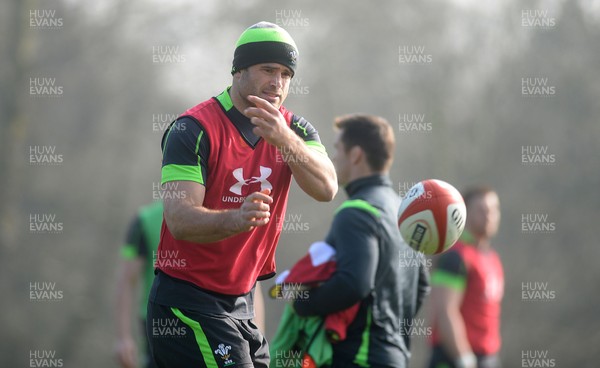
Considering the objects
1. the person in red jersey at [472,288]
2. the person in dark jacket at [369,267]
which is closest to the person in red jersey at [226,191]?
the person in dark jacket at [369,267]

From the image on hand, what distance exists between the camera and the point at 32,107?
21.7 metres

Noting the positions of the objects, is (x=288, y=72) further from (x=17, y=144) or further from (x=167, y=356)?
(x=17, y=144)

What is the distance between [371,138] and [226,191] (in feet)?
6.11

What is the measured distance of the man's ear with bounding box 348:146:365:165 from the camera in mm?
6137

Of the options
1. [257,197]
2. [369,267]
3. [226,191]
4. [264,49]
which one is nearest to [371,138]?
[369,267]

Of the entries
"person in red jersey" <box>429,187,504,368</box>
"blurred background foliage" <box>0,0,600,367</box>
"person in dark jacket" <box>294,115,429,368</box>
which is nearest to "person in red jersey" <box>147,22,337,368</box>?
"person in dark jacket" <box>294,115,429,368</box>

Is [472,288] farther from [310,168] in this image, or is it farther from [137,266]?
[310,168]

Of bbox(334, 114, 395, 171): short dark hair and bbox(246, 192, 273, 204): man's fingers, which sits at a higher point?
bbox(334, 114, 395, 171): short dark hair

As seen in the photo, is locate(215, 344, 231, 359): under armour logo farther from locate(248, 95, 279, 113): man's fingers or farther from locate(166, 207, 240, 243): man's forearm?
locate(248, 95, 279, 113): man's fingers

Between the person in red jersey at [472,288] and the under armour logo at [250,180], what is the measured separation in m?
4.49

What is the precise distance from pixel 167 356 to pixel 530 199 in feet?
49.6

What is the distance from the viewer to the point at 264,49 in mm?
4648

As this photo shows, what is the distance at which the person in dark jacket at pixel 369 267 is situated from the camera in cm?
563

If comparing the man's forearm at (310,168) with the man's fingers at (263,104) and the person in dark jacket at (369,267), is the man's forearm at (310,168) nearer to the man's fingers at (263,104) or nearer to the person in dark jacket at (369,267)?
the man's fingers at (263,104)
